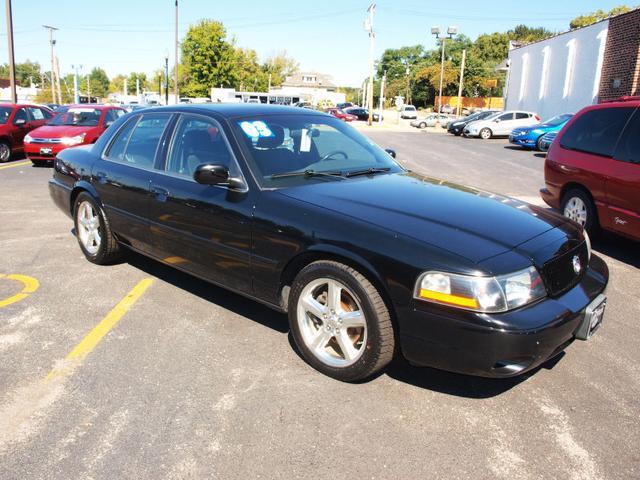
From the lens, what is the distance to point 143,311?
14.6 ft

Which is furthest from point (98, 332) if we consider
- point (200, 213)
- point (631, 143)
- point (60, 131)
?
point (60, 131)

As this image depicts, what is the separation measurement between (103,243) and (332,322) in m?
2.95

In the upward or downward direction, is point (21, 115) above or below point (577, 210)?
above

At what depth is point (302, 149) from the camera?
421 cm

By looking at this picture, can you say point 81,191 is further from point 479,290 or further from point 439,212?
point 479,290

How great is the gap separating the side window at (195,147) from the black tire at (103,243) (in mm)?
1216

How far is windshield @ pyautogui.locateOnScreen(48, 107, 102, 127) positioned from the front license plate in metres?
13.6

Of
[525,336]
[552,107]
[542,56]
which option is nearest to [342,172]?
[525,336]

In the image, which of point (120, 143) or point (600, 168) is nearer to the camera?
point (120, 143)

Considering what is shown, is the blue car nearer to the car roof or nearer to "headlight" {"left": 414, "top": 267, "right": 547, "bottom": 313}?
the car roof

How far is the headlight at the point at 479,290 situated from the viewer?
280cm

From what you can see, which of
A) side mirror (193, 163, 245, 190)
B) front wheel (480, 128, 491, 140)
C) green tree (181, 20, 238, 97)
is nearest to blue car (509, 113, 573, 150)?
front wheel (480, 128, 491, 140)

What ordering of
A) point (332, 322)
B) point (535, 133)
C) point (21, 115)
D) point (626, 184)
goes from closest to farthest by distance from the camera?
point (332, 322)
point (626, 184)
point (21, 115)
point (535, 133)

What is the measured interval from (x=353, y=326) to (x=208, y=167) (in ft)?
4.63
